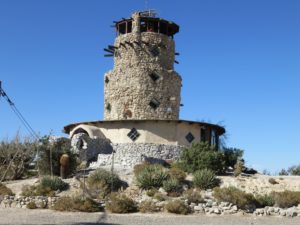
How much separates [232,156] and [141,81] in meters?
11.5

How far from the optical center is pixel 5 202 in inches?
977

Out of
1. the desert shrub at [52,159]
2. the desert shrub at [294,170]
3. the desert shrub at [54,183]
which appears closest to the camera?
the desert shrub at [54,183]

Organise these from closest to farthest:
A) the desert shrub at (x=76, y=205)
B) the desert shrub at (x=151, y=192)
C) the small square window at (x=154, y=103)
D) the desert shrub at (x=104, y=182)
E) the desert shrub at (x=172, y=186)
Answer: the desert shrub at (x=76, y=205), the desert shrub at (x=151, y=192), the desert shrub at (x=104, y=182), the desert shrub at (x=172, y=186), the small square window at (x=154, y=103)

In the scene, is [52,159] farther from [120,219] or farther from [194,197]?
[120,219]

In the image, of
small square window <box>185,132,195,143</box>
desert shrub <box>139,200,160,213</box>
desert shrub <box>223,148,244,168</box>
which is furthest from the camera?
small square window <box>185,132,195,143</box>

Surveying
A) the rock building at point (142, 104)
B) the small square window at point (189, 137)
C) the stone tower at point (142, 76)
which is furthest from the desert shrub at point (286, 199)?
the stone tower at point (142, 76)

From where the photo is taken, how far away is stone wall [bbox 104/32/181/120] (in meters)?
41.8

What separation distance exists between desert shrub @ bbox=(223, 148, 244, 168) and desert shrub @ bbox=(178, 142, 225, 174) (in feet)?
11.8

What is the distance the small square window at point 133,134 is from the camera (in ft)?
122

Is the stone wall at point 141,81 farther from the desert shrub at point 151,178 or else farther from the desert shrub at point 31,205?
the desert shrub at point 31,205

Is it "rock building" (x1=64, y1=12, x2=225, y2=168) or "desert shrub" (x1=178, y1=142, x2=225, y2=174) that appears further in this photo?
"rock building" (x1=64, y1=12, x2=225, y2=168)

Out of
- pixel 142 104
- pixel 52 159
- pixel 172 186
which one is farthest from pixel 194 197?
pixel 142 104

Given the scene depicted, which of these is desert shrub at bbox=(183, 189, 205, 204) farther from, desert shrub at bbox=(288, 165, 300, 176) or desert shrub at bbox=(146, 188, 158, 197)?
desert shrub at bbox=(288, 165, 300, 176)

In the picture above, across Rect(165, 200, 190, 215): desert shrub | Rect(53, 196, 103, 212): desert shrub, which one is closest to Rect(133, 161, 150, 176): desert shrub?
Rect(53, 196, 103, 212): desert shrub
